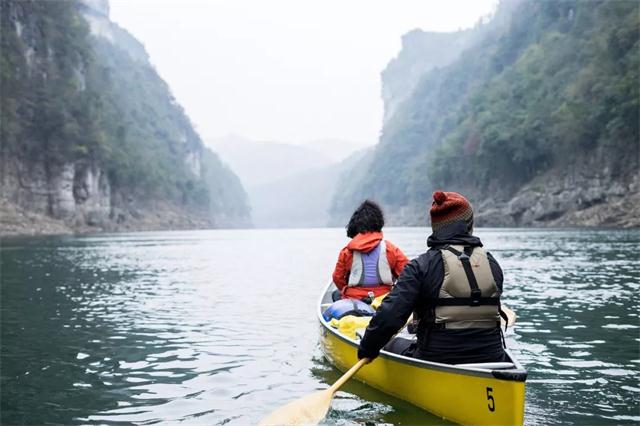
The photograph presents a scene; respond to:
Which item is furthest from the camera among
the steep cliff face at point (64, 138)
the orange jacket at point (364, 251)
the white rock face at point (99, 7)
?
the white rock face at point (99, 7)

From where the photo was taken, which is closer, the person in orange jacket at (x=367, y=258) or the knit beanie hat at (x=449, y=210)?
the knit beanie hat at (x=449, y=210)

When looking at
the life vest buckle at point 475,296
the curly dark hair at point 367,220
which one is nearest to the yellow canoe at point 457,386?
the life vest buckle at point 475,296

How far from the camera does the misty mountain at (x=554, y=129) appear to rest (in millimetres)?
58344

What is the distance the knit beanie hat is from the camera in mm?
5699

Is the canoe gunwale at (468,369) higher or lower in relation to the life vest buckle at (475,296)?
lower

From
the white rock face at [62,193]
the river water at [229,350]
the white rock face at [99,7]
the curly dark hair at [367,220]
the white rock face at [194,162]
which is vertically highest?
the white rock face at [99,7]

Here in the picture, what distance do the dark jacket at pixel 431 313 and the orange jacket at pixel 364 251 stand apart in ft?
9.14

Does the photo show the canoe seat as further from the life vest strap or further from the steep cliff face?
the steep cliff face

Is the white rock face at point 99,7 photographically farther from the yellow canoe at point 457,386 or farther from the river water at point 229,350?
the yellow canoe at point 457,386

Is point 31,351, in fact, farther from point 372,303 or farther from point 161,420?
point 372,303

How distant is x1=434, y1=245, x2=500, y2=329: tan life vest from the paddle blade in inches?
62.9

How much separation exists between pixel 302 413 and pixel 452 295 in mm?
2006

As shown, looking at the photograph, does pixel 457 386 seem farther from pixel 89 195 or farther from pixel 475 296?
pixel 89 195

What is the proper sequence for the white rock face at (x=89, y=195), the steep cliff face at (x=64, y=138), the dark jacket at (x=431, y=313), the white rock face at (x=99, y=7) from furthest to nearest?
the white rock face at (x=99, y=7) < the white rock face at (x=89, y=195) < the steep cliff face at (x=64, y=138) < the dark jacket at (x=431, y=313)
